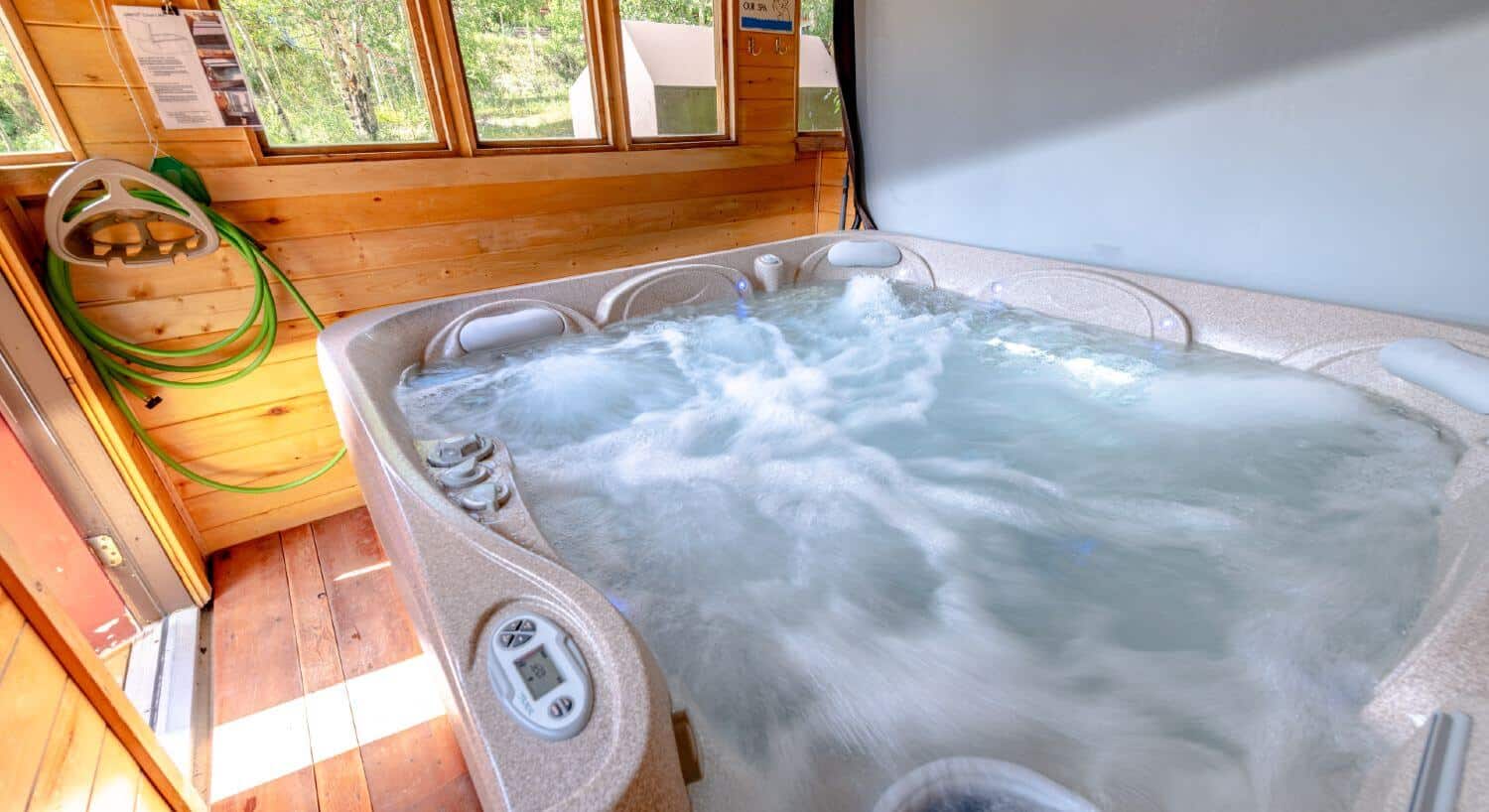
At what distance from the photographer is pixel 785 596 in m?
0.97

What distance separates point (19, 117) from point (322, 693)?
4.44 feet

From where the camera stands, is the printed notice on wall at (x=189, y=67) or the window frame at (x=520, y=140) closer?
the printed notice on wall at (x=189, y=67)

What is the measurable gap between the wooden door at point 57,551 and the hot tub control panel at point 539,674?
45.5 inches

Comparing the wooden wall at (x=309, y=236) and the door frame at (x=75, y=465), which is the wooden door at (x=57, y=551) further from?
the wooden wall at (x=309, y=236)

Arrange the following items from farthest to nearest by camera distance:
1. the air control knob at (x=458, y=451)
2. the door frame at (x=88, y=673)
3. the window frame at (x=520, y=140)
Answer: the window frame at (x=520, y=140) < the air control knob at (x=458, y=451) < the door frame at (x=88, y=673)

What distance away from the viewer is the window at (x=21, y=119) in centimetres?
125

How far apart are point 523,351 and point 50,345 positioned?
0.93 m

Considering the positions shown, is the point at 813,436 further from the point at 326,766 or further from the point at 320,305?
the point at 320,305

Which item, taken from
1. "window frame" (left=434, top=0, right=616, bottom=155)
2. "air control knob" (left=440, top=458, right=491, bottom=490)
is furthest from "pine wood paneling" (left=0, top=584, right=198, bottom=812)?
"window frame" (left=434, top=0, right=616, bottom=155)

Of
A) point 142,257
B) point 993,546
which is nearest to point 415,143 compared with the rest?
point 142,257

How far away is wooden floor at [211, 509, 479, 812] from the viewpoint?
107 cm

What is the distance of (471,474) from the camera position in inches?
38.2

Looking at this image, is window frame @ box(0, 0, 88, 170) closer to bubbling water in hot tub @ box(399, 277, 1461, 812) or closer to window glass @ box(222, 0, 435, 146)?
window glass @ box(222, 0, 435, 146)

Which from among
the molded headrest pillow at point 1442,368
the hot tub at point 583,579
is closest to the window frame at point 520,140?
the hot tub at point 583,579
